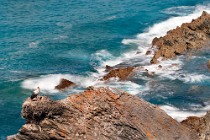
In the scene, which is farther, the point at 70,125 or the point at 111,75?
the point at 111,75

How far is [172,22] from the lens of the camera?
3442 inches

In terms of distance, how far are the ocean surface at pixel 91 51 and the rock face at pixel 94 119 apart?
664 inches

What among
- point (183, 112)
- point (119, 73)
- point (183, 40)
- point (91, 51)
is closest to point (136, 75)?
point (119, 73)

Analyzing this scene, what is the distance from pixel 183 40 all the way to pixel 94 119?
4495 centimetres

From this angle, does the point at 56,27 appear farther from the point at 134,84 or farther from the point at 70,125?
the point at 70,125

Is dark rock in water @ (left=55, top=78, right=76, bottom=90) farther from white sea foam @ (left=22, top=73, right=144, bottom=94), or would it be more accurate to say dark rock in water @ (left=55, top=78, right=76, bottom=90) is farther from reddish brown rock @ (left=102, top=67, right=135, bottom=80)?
reddish brown rock @ (left=102, top=67, right=135, bottom=80)

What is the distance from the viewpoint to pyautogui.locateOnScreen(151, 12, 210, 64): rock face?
2566 inches

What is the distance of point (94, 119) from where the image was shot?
Answer: 2478 cm

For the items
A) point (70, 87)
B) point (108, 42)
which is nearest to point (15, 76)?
point (70, 87)

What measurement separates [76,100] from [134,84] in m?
30.9

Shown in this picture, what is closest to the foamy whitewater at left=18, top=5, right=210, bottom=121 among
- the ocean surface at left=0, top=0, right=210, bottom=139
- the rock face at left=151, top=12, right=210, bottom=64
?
the ocean surface at left=0, top=0, right=210, bottom=139

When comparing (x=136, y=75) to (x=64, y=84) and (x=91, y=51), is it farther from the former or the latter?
(x=91, y=51)

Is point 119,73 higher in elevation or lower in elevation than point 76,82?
higher

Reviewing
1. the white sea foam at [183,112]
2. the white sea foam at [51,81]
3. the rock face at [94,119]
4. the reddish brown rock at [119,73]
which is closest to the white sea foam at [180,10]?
the reddish brown rock at [119,73]
